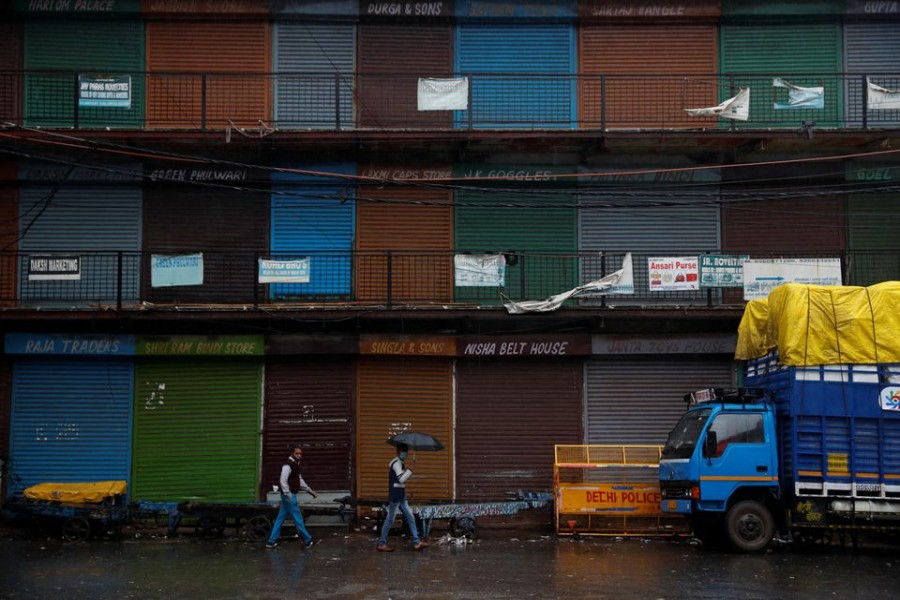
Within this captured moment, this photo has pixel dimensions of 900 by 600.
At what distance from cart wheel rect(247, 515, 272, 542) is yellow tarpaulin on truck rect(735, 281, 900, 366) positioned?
9584mm

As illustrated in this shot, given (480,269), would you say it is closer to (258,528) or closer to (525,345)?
(525,345)

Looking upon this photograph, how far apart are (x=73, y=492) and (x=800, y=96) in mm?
16922

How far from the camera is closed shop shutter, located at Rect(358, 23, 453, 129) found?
2241 centimetres

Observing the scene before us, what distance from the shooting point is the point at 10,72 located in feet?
72.0

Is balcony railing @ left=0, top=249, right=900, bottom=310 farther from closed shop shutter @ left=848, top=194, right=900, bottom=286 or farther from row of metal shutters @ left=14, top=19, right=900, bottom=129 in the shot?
row of metal shutters @ left=14, top=19, right=900, bottom=129

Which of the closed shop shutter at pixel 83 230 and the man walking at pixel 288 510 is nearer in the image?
the man walking at pixel 288 510

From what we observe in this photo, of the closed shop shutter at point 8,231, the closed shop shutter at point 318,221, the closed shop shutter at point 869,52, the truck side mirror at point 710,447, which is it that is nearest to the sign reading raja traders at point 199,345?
the closed shop shutter at point 318,221

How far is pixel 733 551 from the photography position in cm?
1672

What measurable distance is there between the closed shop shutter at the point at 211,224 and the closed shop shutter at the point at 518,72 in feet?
16.6

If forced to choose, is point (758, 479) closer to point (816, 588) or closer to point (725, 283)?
point (816, 588)

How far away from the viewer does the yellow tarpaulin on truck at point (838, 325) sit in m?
16.8

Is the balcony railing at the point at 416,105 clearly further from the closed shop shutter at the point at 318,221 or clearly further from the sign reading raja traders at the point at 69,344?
the sign reading raja traders at the point at 69,344

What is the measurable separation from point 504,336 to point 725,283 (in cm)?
477

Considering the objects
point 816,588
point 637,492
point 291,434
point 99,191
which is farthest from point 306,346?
point 816,588
